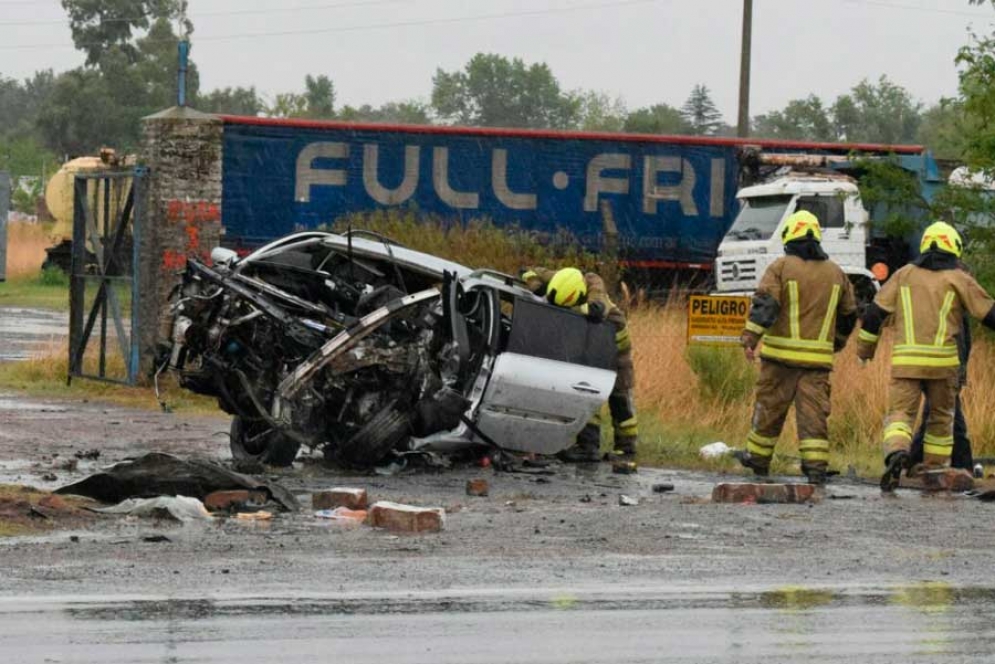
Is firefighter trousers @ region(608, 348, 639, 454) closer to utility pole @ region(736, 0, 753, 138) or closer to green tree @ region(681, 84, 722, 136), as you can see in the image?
utility pole @ region(736, 0, 753, 138)

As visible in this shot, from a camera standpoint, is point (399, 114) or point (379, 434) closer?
point (379, 434)

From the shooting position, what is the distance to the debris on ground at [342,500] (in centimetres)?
1059

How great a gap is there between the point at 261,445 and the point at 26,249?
39.2m

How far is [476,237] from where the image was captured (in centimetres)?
2434

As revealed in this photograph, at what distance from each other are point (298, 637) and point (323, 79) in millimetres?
106435

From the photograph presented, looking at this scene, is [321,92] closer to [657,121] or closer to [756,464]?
[657,121]

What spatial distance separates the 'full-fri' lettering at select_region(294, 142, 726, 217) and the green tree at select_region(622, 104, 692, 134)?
54185mm

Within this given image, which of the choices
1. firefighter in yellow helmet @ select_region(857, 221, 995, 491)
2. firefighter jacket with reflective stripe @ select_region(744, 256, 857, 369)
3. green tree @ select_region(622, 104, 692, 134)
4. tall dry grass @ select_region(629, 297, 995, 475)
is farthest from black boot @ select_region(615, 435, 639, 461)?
green tree @ select_region(622, 104, 692, 134)

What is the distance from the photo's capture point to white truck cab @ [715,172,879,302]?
27438mm

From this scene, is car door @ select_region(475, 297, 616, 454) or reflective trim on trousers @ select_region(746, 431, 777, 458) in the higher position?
car door @ select_region(475, 297, 616, 454)

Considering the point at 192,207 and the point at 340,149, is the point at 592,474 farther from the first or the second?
the point at 340,149

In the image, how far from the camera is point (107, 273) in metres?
19.7

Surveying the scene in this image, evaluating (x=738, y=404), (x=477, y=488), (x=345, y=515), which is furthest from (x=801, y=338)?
(x=345, y=515)

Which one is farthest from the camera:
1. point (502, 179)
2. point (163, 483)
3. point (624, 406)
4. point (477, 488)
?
point (502, 179)
